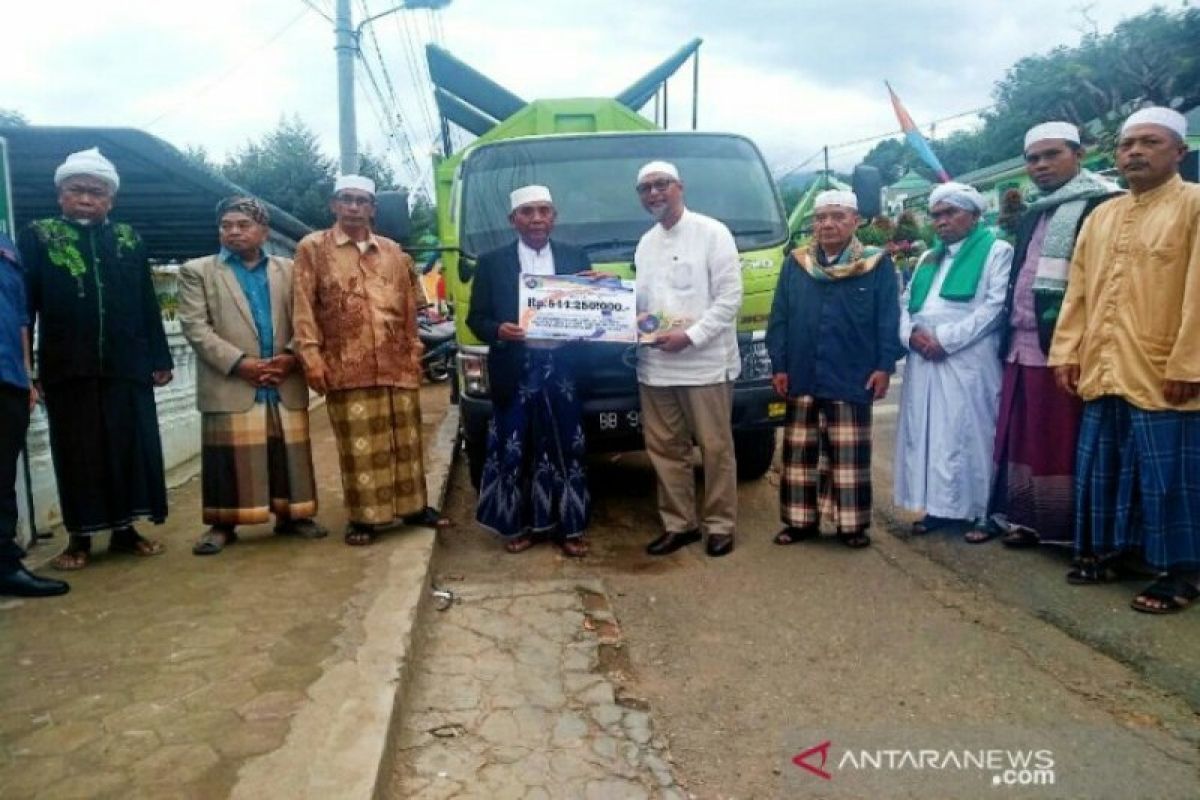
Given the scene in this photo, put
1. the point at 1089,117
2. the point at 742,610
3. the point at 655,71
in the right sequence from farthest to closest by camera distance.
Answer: the point at 1089,117 → the point at 655,71 → the point at 742,610

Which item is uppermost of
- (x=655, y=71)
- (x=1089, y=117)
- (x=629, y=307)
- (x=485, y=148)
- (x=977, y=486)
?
(x=1089, y=117)

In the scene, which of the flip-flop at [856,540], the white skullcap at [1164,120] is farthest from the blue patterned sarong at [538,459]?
the white skullcap at [1164,120]

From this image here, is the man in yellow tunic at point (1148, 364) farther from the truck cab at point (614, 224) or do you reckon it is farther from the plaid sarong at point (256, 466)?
the plaid sarong at point (256, 466)

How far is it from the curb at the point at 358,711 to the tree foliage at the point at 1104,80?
30.3m

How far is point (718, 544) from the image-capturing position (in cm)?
453

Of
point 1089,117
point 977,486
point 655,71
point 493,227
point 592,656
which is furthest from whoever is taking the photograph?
point 1089,117

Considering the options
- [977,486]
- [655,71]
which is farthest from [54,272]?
[655,71]

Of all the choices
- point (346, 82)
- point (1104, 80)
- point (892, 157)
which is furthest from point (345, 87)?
point (892, 157)

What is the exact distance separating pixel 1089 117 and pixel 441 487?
39180 mm

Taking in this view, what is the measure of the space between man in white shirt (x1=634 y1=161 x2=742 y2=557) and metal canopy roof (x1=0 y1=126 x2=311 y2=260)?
10.4ft

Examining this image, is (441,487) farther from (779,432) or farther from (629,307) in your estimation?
(779,432)

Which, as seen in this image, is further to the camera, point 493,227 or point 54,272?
point 493,227

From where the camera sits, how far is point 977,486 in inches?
180

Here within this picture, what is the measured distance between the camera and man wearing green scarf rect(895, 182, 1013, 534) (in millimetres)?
4375
